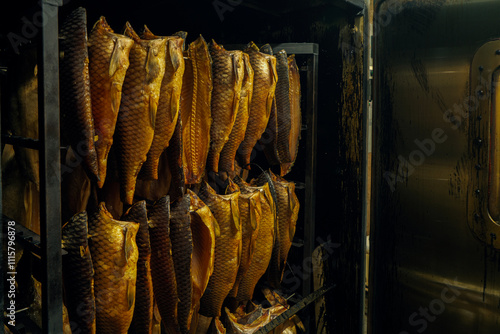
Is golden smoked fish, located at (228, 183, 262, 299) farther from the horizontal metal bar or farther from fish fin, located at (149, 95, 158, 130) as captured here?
the horizontal metal bar

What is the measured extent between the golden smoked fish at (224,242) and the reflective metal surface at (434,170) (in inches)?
45.2

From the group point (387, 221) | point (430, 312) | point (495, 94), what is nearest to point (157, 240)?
point (387, 221)

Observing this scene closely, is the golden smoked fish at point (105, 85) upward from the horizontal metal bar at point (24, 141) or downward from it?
upward

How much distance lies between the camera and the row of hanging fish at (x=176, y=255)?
67.2 inches

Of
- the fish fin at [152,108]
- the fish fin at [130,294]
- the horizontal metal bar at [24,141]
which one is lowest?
the fish fin at [130,294]

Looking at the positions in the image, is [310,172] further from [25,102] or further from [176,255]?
[25,102]

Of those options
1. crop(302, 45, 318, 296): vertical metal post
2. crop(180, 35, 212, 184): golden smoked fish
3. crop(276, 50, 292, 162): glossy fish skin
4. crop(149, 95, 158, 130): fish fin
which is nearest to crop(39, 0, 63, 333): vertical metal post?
crop(149, 95, 158, 130): fish fin

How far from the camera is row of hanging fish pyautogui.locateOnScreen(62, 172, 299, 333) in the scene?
67.2 inches

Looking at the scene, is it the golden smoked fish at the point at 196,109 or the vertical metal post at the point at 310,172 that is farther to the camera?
the vertical metal post at the point at 310,172

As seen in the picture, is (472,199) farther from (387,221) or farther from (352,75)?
(352,75)

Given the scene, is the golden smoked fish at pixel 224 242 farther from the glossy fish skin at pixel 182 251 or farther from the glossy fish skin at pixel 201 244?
the glossy fish skin at pixel 182 251

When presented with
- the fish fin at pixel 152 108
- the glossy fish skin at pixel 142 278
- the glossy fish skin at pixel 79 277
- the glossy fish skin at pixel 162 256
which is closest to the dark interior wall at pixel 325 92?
the fish fin at pixel 152 108

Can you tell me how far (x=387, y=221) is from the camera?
285cm

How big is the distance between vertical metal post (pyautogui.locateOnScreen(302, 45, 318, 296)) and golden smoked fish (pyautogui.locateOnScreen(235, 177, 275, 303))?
32 cm
